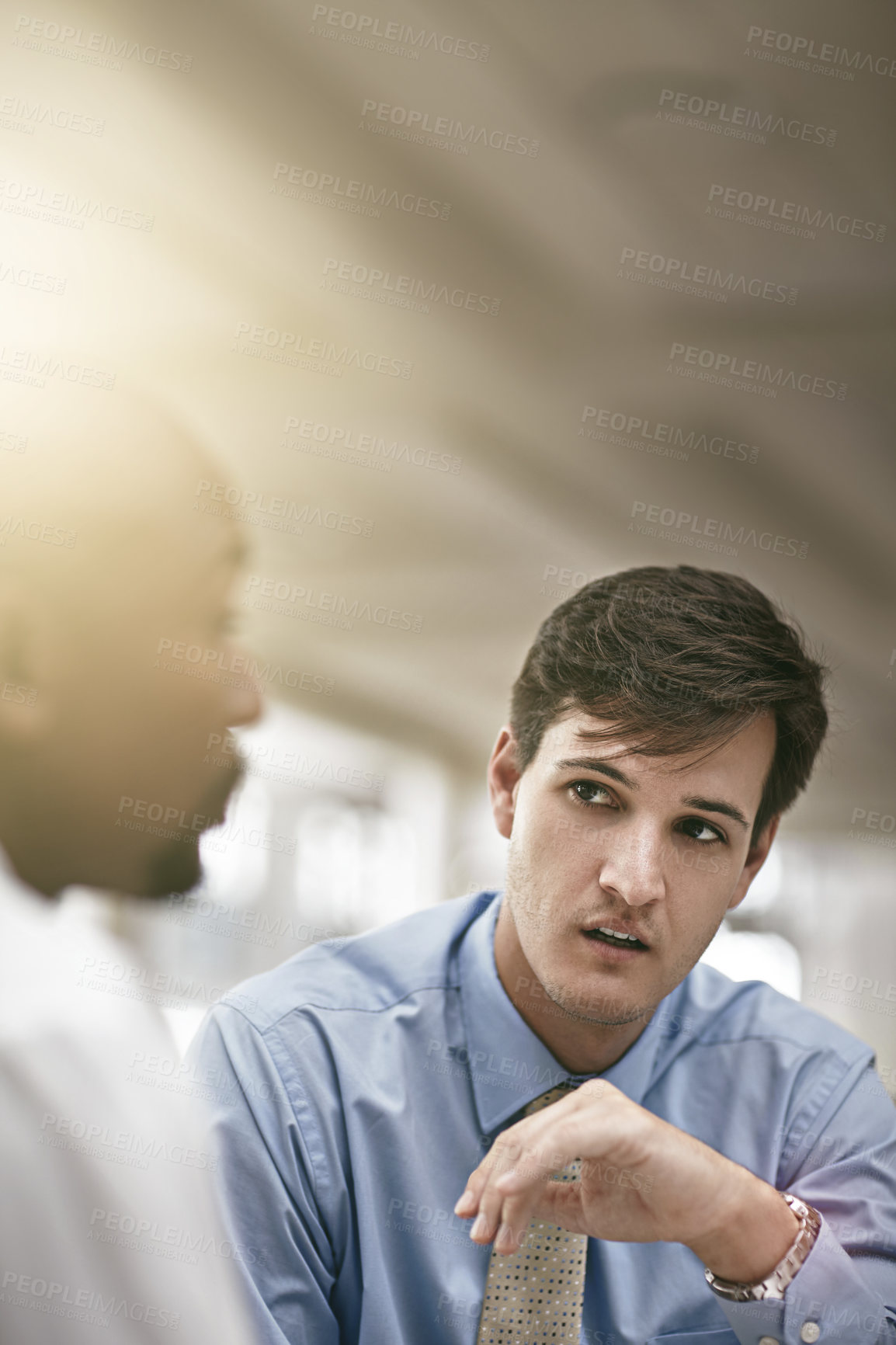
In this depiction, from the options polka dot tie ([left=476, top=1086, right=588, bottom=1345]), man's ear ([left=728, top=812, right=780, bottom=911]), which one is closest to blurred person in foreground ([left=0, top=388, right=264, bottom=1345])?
polka dot tie ([left=476, top=1086, right=588, bottom=1345])

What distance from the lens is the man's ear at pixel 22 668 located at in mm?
1204

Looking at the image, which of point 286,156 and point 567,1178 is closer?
point 567,1178

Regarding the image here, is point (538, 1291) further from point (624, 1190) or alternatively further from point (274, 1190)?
point (274, 1190)

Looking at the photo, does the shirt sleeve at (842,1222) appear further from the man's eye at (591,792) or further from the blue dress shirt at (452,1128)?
the man's eye at (591,792)

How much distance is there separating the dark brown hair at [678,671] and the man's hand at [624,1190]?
0.38 metres

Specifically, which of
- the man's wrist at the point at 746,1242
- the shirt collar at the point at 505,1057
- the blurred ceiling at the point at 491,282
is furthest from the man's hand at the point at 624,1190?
the blurred ceiling at the point at 491,282

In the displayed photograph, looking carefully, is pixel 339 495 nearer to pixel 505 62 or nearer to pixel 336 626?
pixel 336 626

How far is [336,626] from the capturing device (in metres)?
1.21

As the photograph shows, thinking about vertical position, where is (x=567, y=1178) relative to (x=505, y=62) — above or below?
below

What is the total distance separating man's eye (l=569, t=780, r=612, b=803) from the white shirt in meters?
0.57

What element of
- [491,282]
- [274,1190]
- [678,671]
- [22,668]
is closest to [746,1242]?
[274,1190]

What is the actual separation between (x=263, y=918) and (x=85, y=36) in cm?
119

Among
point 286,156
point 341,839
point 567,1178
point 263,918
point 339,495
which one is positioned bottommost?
point 567,1178

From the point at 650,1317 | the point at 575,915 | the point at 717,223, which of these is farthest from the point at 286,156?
the point at 650,1317
